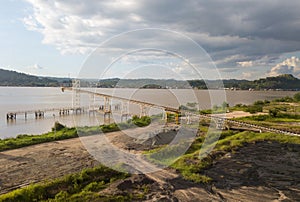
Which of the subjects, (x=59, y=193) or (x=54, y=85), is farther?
(x=54, y=85)

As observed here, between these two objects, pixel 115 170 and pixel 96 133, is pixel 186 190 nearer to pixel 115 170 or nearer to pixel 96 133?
pixel 115 170

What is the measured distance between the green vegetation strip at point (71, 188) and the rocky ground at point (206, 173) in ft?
1.83

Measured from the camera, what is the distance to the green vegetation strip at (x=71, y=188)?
8719mm

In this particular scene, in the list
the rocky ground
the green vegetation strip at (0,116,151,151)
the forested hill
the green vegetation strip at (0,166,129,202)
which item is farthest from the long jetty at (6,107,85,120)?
the forested hill

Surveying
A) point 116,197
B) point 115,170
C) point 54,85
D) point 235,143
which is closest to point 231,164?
point 235,143

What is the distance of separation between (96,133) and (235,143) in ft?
36.2

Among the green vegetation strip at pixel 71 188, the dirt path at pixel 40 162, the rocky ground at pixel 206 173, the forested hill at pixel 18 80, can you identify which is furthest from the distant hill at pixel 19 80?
the green vegetation strip at pixel 71 188

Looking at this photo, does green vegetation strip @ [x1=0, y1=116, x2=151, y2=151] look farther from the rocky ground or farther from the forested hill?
the forested hill

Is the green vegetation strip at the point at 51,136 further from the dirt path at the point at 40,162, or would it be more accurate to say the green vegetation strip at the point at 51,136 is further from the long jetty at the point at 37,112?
the long jetty at the point at 37,112

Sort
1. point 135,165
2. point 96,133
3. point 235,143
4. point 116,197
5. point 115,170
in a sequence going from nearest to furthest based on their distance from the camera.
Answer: point 116,197
point 115,170
point 135,165
point 235,143
point 96,133

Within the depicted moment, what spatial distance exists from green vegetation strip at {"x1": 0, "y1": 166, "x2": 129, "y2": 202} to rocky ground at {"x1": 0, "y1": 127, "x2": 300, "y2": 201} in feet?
1.83

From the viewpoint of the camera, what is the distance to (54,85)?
17000 centimetres

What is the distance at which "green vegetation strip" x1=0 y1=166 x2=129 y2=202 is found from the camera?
28.6 feet

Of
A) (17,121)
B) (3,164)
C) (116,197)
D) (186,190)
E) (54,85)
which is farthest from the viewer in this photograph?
(54,85)
